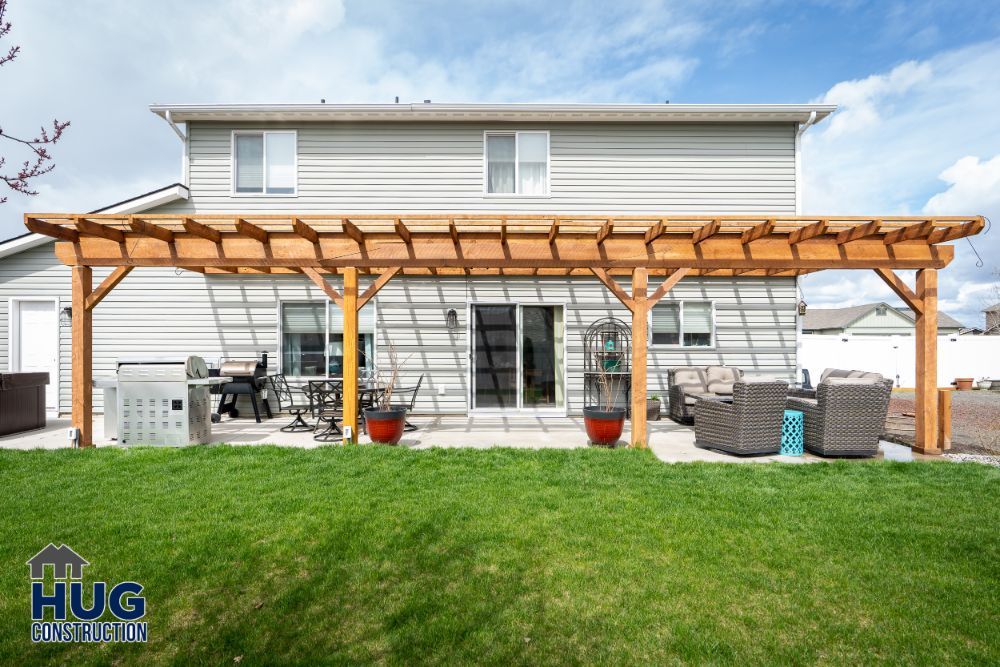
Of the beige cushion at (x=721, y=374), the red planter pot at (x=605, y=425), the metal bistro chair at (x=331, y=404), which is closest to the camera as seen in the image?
the red planter pot at (x=605, y=425)

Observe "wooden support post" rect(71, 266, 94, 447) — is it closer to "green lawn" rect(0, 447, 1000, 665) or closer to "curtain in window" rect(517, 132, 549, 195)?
"green lawn" rect(0, 447, 1000, 665)

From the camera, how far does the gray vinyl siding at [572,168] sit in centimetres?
877

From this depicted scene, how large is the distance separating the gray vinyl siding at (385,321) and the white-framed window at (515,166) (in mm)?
1623

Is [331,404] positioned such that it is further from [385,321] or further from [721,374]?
[721,374]

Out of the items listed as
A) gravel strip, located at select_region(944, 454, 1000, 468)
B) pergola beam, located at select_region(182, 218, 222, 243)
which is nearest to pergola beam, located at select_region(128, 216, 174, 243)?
pergola beam, located at select_region(182, 218, 222, 243)

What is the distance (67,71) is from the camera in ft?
16.2

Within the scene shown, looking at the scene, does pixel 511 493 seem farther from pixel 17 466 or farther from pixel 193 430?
pixel 17 466

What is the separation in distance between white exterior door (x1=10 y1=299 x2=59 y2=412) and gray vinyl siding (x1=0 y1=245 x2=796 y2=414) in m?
0.16

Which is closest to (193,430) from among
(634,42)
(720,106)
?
(720,106)

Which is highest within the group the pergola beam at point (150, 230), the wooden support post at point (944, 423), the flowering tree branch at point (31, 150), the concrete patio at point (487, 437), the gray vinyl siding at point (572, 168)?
the gray vinyl siding at point (572, 168)

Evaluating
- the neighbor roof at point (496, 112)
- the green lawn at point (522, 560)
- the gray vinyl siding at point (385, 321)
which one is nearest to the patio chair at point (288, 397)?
the gray vinyl siding at point (385, 321)

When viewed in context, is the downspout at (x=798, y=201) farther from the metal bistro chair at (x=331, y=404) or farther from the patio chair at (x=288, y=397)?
the patio chair at (x=288, y=397)

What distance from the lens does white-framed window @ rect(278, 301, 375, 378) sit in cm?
867

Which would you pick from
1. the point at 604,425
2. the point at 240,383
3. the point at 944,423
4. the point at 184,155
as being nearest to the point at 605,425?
the point at 604,425
